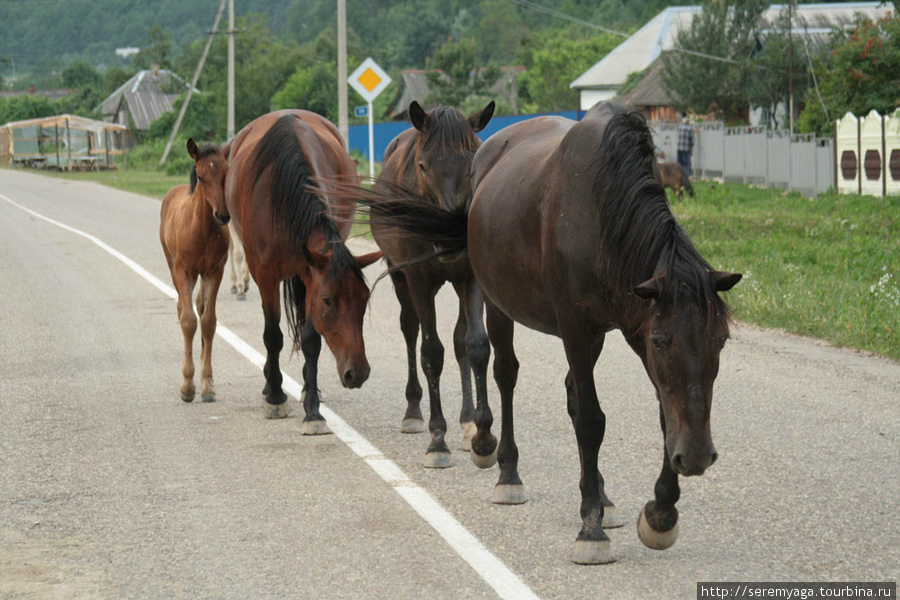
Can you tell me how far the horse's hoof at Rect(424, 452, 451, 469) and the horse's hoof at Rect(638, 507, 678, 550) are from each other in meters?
1.77

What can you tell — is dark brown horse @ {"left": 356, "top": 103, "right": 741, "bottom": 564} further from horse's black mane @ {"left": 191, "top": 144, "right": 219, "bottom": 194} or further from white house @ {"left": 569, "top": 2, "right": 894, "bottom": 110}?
white house @ {"left": 569, "top": 2, "right": 894, "bottom": 110}

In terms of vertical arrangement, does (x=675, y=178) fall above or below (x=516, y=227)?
above

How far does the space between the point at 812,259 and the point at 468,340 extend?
9.20m

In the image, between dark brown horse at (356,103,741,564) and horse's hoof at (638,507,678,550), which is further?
horse's hoof at (638,507,678,550)

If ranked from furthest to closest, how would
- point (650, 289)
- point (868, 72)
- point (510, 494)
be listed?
point (868, 72) → point (510, 494) → point (650, 289)

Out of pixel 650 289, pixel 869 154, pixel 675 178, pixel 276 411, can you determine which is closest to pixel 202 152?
pixel 276 411

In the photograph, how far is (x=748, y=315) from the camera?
36.9ft

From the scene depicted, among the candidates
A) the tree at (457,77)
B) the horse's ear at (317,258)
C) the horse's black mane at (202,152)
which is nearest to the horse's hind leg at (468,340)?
the horse's ear at (317,258)

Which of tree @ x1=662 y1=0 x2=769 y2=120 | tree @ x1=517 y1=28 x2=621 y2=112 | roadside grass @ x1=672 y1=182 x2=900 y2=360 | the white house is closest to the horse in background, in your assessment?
roadside grass @ x1=672 y1=182 x2=900 y2=360

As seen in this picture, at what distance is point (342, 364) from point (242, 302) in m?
6.97

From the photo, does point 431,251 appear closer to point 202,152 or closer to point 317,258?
point 317,258

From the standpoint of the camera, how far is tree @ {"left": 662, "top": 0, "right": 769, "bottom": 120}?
153 feet

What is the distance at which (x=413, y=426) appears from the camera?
23.3 ft

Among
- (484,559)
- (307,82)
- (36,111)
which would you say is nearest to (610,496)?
(484,559)
